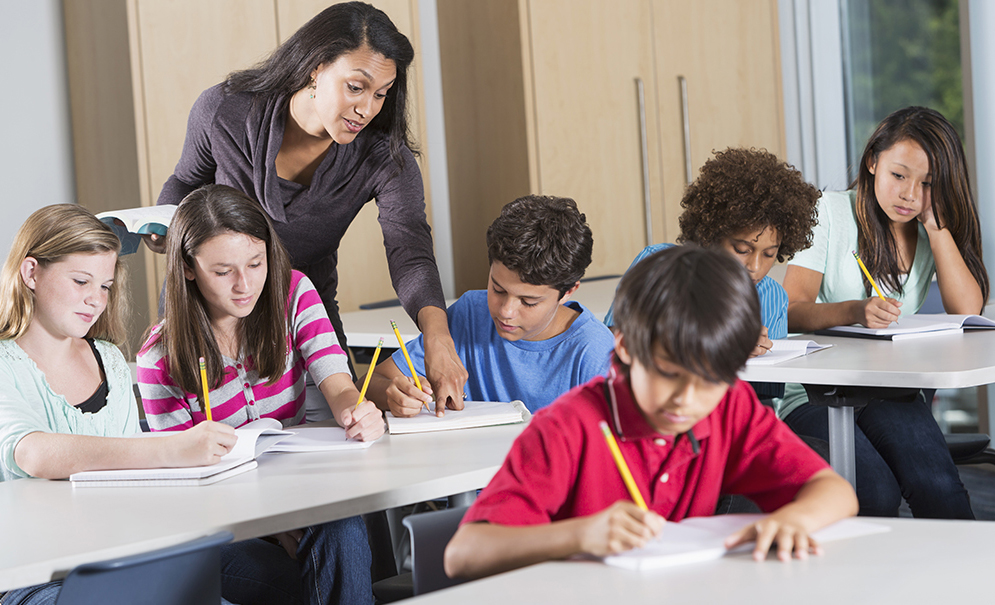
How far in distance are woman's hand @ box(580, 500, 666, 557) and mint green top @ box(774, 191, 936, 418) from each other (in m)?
1.65

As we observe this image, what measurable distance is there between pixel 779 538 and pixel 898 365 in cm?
96

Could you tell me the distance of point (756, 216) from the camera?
6.81ft

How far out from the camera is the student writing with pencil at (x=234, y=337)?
1687 mm

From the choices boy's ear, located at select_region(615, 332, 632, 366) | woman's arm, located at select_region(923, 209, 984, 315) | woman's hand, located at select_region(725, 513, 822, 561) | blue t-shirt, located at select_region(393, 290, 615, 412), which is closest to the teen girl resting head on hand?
blue t-shirt, located at select_region(393, 290, 615, 412)

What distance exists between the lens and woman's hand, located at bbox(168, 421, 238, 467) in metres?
1.37

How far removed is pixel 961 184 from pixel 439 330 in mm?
1408

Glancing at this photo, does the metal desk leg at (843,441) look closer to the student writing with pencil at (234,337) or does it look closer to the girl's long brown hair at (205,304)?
the student writing with pencil at (234,337)

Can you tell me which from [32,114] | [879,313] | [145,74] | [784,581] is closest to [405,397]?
[784,581]

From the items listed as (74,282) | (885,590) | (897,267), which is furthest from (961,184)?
(74,282)

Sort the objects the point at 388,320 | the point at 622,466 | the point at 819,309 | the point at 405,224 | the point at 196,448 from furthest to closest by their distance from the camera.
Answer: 1. the point at 388,320
2. the point at 819,309
3. the point at 405,224
4. the point at 196,448
5. the point at 622,466

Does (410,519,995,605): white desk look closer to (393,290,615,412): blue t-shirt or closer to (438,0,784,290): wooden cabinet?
(393,290,615,412): blue t-shirt

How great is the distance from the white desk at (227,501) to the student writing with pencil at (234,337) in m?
0.17

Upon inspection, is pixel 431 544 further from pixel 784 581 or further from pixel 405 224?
pixel 405 224

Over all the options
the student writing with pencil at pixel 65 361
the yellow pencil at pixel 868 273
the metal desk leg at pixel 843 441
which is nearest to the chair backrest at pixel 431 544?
the student writing with pencil at pixel 65 361
